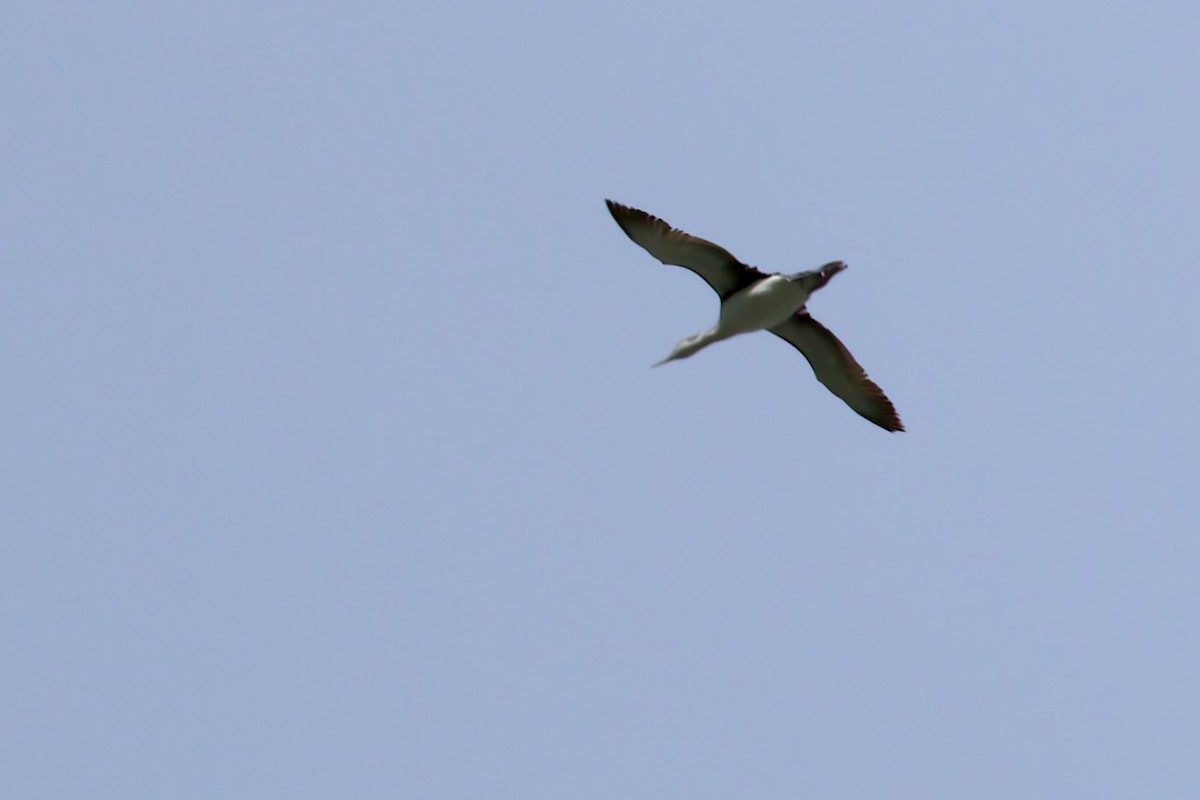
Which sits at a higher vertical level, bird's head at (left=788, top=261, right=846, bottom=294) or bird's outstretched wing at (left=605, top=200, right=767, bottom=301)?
bird's outstretched wing at (left=605, top=200, right=767, bottom=301)

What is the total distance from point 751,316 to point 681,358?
5.28 ft

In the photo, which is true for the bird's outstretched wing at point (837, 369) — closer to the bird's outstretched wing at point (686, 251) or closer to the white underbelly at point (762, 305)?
the white underbelly at point (762, 305)

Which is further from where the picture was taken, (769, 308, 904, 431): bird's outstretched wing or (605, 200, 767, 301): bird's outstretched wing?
(769, 308, 904, 431): bird's outstretched wing

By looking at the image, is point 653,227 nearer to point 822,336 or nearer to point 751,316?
point 751,316

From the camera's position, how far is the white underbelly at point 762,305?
26.8 m

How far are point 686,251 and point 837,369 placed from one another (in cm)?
441

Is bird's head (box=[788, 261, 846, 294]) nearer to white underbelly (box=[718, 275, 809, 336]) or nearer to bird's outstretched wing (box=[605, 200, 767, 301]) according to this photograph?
white underbelly (box=[718, 275, 809, 336])

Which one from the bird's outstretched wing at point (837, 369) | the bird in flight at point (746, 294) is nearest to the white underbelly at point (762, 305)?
the bird in flight at point (746, 294)

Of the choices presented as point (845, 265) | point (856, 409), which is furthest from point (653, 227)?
point (856, 409)

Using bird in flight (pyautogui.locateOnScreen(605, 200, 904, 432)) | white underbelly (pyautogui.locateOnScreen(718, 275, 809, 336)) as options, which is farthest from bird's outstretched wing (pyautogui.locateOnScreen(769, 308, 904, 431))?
white underbelly (pyautogui.locateOnScreen(718, 275, 809, 336))

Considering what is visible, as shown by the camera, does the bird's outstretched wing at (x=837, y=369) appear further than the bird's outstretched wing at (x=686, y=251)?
Yes

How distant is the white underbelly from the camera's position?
2677 cm

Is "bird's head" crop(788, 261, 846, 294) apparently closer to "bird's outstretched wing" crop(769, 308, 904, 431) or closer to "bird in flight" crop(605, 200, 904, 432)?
"bird in flight" crop(605, 200, 904, 432)

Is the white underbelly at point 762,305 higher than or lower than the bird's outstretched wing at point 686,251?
lower
